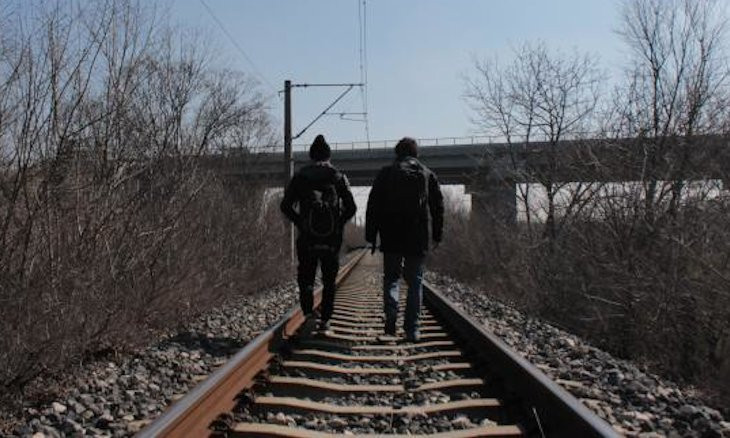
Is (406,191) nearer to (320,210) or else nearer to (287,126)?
(320,210)

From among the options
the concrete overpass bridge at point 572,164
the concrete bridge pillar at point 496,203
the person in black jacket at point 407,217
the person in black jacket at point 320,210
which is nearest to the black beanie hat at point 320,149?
the person in black jacket at point 320,210

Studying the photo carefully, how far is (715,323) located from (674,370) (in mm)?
761

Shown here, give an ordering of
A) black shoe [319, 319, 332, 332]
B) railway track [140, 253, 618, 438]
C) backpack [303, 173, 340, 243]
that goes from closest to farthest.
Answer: railway track [140, 253, 618, 438] → backpack [303, 173, 340, 243] → black shoe [319, 319, 332, 332]

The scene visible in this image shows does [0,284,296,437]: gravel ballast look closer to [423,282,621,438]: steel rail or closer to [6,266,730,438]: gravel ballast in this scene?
[6,266,730,438]: gravel ballast

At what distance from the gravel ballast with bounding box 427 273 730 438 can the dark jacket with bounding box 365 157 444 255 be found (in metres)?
1.50

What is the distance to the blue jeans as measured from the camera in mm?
8836

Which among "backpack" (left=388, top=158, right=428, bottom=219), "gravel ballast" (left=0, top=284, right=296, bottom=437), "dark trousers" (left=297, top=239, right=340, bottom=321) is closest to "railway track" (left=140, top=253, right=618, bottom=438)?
"dark trousers" (left=297, top=239, right=340, bottom=321)

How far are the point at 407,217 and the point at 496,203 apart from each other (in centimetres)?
2051

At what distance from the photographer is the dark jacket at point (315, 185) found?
8.77 meters

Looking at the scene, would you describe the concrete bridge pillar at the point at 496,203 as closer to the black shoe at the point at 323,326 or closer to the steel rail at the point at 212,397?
the black shoe at the point at 323,326

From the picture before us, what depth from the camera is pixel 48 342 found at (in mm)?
6246

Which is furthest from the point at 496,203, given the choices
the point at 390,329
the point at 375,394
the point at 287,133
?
the point at 375,394

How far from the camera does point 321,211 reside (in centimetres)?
866

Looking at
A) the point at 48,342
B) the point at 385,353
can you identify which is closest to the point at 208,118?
the point at 385,353
